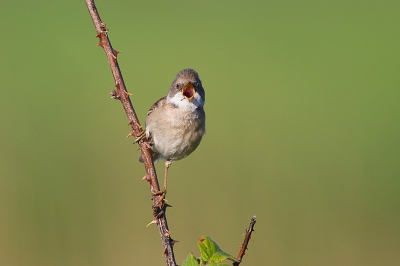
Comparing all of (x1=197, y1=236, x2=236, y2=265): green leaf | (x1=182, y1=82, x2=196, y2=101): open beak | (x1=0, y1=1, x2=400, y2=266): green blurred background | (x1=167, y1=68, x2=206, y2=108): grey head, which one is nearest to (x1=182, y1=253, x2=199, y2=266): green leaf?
(x1=197, y1=236, x2=236, y2=265): green leaf

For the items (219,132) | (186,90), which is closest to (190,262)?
(186,90)

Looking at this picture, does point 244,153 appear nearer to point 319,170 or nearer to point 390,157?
point 319,170

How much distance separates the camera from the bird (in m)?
4.02

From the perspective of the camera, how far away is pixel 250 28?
11734 millimetres

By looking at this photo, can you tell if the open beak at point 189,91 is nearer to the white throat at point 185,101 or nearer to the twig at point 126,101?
the white throat at point 185,101

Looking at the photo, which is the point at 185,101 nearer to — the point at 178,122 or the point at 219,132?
the point at 178,122

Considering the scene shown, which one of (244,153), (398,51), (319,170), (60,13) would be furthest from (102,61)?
(398,51)

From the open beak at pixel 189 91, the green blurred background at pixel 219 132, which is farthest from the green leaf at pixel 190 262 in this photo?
the green blurred background at pixel 219 132

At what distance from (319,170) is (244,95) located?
231 centimetres

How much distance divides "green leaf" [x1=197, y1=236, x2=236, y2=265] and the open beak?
2128 mm

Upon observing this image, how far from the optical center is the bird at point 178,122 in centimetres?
402

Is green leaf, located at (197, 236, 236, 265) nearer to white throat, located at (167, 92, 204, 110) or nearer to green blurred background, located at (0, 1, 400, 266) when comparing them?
Answer: white throat, located at (167, 92, 204, 110)

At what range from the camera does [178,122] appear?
4.11 meters

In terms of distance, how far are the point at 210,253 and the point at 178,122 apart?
7.58 feet
